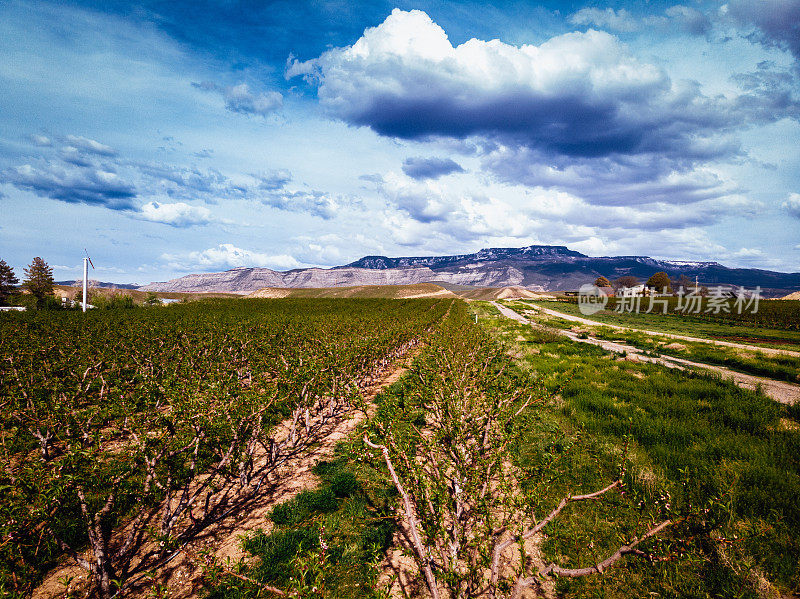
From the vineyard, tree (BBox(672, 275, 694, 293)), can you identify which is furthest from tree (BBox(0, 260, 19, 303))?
tree (BBox(672, 275, 694, 293))

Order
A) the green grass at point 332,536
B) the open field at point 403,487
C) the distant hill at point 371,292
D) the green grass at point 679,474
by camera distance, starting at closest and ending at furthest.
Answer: the open field at point 403,487
the green grass at point 679,474
the green grass at point 332,536
the distant hill at point 371,292

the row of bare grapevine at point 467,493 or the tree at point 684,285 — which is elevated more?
the tree at point 684,285

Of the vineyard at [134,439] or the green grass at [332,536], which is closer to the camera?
the vineyard at [134,439]

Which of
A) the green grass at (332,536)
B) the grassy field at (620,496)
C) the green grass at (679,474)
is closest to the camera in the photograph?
the grassy field at (620,496)

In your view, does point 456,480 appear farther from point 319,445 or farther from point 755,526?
point 319,445

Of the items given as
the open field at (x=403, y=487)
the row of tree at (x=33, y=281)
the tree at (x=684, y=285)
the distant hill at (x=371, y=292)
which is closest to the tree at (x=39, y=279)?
the row of tree at (x=33, y=281)

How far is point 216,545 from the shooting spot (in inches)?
170

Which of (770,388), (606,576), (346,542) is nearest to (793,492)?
(606,576)

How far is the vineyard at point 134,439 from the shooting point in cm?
332

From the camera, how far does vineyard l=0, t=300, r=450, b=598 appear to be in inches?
131

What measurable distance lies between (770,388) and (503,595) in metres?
14.4

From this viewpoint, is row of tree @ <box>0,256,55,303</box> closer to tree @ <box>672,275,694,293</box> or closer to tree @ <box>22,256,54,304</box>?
tree @ <box>22,256,54,304</box>

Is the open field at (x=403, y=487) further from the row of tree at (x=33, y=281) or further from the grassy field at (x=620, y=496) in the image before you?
the row of tree at (x=33, y=281)

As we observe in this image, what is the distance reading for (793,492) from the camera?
14.0 feet
